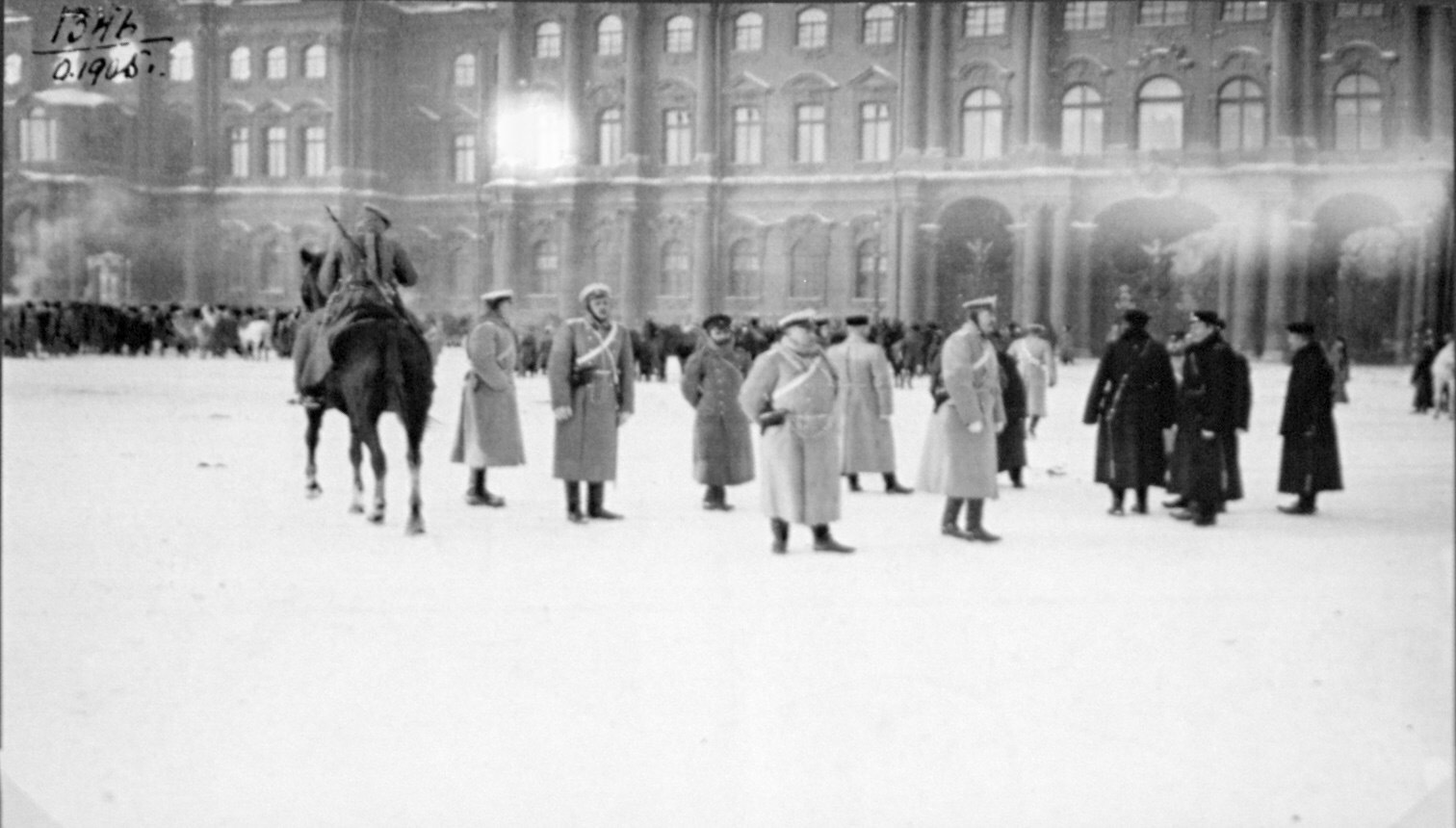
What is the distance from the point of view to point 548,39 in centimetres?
440

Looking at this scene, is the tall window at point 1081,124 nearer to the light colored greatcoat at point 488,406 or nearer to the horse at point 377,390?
the light colored greatcoat at point 488,406

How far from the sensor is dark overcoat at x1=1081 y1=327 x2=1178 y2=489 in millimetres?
4641

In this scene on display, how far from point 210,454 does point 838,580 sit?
2703 millimetres

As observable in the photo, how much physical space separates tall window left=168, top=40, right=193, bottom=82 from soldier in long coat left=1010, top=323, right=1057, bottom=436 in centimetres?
322

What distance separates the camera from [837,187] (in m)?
4.85

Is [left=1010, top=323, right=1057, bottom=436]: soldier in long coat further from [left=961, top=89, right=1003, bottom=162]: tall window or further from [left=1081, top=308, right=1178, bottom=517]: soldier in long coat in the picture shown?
[left=961, top=89, right=1003, bottom=162]: tall window

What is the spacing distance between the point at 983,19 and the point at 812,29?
0.63m

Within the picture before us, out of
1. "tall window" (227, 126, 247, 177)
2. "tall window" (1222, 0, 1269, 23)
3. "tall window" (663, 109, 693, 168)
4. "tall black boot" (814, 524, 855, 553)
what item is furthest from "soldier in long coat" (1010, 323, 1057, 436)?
"tall window" (227, 126, 247, 177)

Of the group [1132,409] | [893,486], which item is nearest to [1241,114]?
[1132,409]

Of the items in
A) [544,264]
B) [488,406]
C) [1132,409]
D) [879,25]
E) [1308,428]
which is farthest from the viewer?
[488,406]

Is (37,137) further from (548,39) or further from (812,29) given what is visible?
(812,29)

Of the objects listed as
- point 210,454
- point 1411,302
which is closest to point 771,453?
point 210,454

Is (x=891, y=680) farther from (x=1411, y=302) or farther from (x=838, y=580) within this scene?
(x=1411, y=302)

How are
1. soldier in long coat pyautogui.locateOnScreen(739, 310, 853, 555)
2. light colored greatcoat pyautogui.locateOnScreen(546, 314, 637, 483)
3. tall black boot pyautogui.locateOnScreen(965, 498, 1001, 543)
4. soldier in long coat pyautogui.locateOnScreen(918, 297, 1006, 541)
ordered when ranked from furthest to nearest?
light colored greatcoat pyautogui.locateOnScreen(546, 314, 637, 483), tall black boot pyautogui.locateOnScreen(965, 498, 1001, 543), soldier in long coat pyautogui.locateOnScreen(918, 297, 1006, 541), soldier in long coat pyautogui.locateOnScreen(739, 310, 853, 555)
